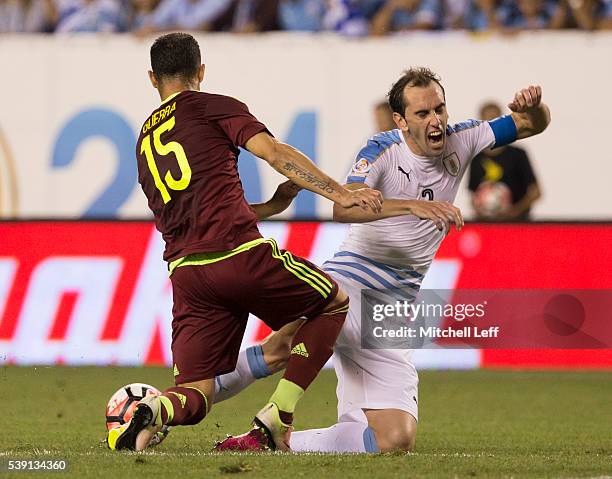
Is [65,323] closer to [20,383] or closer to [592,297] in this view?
[20,383]

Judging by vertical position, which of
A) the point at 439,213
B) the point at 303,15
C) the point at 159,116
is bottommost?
the point at 439,213

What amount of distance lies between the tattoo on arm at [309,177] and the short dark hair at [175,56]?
2.37 feet

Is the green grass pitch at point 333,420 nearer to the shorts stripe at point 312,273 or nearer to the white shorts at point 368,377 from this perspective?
the white shorts at point 368,377

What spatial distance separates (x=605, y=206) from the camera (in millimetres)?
12922

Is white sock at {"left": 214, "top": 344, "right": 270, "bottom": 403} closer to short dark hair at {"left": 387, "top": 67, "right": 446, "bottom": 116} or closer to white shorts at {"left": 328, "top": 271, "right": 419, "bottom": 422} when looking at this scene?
white shorts at {"left": 328, "top": 271, "right": 419, "bottom": 422}

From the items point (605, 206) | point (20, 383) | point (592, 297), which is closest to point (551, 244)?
point (592, 297)

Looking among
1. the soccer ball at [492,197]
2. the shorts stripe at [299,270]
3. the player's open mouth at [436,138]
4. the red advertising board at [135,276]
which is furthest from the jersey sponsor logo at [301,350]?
the soccer ball at [492,197]

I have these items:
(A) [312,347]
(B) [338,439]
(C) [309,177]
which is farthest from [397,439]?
(C) [309,177]

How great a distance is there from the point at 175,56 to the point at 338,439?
2.09 metres

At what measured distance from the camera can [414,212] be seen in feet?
19.9

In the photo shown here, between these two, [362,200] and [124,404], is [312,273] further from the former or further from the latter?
[124,404]

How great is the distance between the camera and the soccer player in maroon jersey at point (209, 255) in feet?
19.6

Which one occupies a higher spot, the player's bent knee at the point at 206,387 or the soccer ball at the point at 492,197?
the soccer ball at the point at 492,197

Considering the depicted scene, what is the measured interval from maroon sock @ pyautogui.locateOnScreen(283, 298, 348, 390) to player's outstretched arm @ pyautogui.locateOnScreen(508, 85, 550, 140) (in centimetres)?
160
